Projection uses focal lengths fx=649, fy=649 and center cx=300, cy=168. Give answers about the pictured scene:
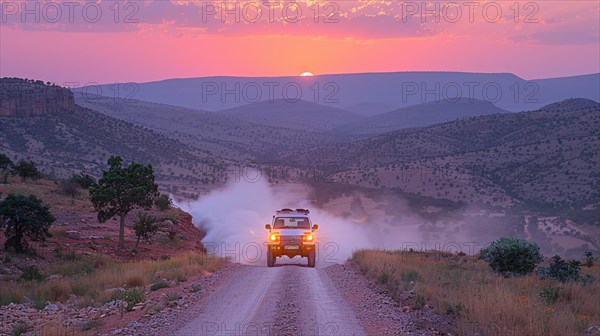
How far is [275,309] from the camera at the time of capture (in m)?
14.3

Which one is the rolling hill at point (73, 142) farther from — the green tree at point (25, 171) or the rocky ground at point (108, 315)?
the rocky ground at point (108, 315)

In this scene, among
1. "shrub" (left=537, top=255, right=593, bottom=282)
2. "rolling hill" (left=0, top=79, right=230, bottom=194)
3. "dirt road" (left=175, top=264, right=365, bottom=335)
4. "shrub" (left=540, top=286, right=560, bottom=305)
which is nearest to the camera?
"dirt road" (left=175, top=264, right=365, bottom=335)

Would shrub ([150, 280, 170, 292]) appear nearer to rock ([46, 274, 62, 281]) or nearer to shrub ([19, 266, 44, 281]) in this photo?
rock ([46, 274, 62, 281])

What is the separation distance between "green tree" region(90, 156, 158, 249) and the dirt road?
11347 millimetres

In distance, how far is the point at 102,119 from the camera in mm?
92750

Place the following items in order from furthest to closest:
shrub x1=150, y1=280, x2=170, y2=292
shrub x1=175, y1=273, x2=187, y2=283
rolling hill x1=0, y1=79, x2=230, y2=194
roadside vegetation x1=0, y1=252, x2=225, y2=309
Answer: rolling hill x1=0, y1=79, x2=230, y2=194 < shrub x1=175, y1=273, x2=187, y2=283 < shrub x1=150, y1=280, x2=170, y2=292 < roadside vegetation x1=0, y1=252, x2=225, y2=309

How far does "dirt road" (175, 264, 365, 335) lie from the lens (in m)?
12.3

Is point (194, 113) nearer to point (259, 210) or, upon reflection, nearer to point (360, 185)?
point (360, 185)

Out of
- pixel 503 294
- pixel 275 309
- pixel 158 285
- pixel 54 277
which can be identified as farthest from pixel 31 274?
pixel 503 294

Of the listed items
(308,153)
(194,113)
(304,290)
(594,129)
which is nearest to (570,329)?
(304,290)

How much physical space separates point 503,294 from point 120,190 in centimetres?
2034

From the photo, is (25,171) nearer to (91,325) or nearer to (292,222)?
(292,222)

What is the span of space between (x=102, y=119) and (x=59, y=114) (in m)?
8.91

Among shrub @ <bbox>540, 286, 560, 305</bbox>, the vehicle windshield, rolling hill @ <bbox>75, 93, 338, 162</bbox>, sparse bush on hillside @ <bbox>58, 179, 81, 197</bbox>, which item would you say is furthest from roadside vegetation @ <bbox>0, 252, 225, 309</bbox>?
rolling hill @ <bbox>75, 93, 338, 162</bbox>
